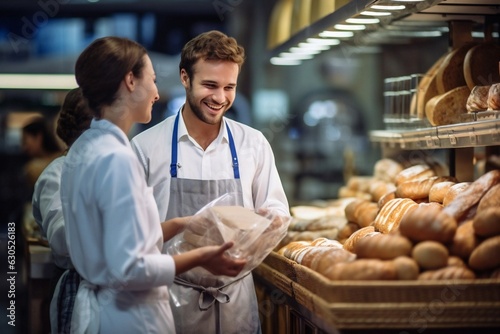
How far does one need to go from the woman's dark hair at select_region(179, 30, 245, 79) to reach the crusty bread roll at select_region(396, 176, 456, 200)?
107 cm

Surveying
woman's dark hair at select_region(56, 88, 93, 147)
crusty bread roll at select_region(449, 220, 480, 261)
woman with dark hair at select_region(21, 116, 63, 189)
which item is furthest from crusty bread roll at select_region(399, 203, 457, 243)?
woman with dark hair at select_region(21, 116, 63, 189)

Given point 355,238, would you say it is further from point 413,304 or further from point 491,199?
point 413,304

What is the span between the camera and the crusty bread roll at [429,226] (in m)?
2.60

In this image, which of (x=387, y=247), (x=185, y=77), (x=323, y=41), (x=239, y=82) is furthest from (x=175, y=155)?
(x=239, y=82)

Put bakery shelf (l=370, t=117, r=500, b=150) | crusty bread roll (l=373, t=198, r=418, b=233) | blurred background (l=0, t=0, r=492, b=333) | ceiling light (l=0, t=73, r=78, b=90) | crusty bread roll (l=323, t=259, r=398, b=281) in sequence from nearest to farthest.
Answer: crusty bread roll (l=323, t=259, r=398, b=281)
bakery shelf (l=370, t=117, r=500, b=150)
crusty bread roll (l=373, t=198, r=418, b=233)
ceiling light (l=0, t=73, r=78, b=90)
blurred background (l=0, t=0, r=492, b=333)

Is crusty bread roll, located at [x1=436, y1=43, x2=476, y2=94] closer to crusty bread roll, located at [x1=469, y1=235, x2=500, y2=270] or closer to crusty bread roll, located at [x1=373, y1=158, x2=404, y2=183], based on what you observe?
crusty bread roll, located at [x1=373, y1=158, x2=404, y2=183]

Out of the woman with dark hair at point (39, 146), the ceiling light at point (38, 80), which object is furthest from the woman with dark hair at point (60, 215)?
the ceiling light at point (38, 80)

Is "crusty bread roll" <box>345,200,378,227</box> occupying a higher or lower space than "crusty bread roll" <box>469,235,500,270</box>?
lower

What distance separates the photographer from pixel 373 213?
400 cm

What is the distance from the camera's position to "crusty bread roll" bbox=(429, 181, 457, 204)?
339 cm

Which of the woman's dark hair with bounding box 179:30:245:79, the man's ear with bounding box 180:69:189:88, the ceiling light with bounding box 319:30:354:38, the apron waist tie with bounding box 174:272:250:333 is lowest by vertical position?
the apron waist tie with bounding box 174:272:250:333

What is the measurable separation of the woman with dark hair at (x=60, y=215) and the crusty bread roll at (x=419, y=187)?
1.53 meters

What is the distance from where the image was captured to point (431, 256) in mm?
2541

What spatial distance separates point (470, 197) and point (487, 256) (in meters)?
0.38
